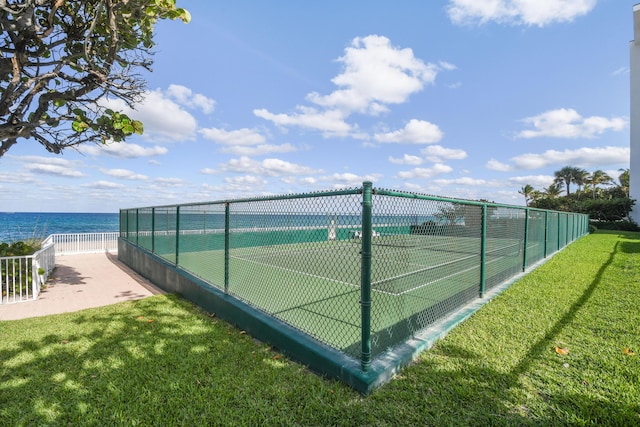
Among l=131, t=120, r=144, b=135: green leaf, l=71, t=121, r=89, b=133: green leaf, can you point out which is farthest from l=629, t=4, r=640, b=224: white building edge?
l=71, t=121, r=89, b=133: green leaf

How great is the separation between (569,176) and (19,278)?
74.8 metres

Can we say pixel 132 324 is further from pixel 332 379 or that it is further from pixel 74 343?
pixel 332 379

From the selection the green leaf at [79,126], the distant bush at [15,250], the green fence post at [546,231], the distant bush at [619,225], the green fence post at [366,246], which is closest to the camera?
the green fence post at [366,246]

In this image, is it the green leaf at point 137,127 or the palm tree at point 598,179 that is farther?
the palm tree at point 598,179

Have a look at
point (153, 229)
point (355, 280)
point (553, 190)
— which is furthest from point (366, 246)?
point (553, 190)

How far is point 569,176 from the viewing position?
58531 millimetres

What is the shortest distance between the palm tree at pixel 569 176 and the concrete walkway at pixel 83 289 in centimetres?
6937

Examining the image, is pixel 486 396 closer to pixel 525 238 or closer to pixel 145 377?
pixel 145 377

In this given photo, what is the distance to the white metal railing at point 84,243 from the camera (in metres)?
14.6

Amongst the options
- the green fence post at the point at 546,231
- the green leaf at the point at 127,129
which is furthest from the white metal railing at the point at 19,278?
the green fence post at the point at 546,231

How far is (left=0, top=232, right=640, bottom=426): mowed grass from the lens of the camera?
2.47 metres

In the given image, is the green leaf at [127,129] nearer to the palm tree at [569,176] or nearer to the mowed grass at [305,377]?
the mowed grass at [305,377]

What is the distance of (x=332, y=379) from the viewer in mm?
2965

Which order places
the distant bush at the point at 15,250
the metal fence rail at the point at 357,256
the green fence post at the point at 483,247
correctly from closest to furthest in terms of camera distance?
1. the metal fence rail at the point at 357,256
2. the green fence post at the point at 483,247
3. the distant bush at the point at 15,250
